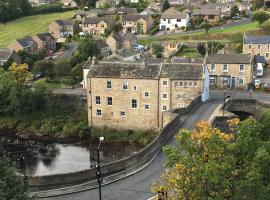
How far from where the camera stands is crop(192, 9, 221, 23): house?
96875mm

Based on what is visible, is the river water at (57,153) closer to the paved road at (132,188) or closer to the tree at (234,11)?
the paved road at (132,188)

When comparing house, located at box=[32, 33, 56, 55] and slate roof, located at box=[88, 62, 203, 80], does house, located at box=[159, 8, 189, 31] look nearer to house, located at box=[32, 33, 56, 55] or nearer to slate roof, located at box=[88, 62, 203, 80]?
house, located at box=[32, 33, 56, 55]

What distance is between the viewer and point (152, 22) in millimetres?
100438

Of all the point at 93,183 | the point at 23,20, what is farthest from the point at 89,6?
the point at 93,183

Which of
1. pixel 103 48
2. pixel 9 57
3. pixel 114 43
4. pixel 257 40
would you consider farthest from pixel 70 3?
pixel 257 40

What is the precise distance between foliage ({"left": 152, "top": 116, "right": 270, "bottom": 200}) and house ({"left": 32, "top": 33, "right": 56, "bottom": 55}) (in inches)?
2896

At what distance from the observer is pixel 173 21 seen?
3821 inches

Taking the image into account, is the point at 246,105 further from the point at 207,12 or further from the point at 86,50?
the point at 207,12

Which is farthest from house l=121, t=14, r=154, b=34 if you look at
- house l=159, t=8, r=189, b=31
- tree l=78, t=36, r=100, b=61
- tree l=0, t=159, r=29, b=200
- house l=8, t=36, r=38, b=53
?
tree l=0, t=159, r=29, b=200

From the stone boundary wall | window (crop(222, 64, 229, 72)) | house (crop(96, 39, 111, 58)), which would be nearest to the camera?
the stone boundary wall

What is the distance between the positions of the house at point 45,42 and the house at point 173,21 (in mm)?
24269

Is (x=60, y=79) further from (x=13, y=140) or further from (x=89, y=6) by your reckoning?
(x=89, y=6)

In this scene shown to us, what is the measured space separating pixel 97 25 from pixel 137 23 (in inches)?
366

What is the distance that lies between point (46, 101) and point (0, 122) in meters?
6.70
